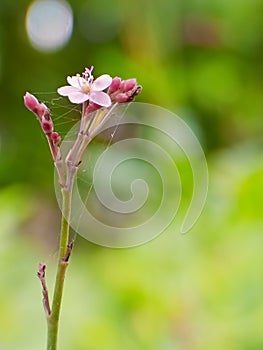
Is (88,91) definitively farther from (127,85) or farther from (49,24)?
(49,24)

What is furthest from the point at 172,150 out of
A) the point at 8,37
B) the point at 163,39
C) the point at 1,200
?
the point at 8,37

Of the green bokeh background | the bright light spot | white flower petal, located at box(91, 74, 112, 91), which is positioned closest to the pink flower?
white flower petal, located at box(91, 74, 112, 91)

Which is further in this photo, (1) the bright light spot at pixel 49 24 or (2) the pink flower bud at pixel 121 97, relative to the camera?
(1) the bright light spot at pixel 49 24

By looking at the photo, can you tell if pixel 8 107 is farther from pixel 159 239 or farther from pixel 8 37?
pixel 159 239

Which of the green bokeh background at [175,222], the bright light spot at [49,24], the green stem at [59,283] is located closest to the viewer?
the green stem at [59,283]

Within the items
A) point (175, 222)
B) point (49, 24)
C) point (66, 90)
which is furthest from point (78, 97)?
point (49, 24)

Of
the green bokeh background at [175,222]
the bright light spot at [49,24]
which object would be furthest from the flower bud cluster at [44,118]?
the bright light spot at [49,24]

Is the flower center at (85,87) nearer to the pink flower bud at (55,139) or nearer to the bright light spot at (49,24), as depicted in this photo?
the pink flower bud at (55,139)

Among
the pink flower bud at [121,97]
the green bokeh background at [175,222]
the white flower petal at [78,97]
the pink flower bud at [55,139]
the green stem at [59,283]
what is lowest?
the green bokeh background at [175,222]
